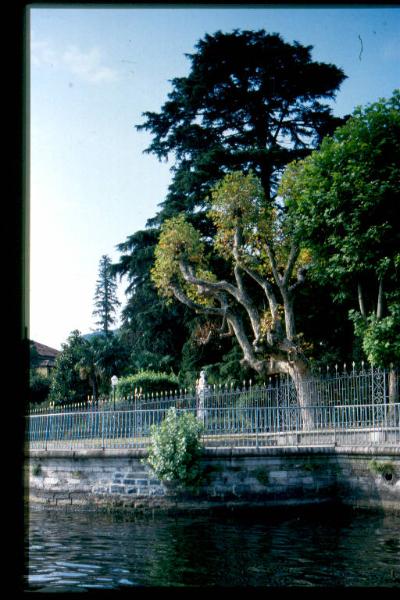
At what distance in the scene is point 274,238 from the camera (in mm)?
20047

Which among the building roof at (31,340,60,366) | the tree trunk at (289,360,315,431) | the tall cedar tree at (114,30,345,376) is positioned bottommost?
the tree trunk at (289,360,315,431)

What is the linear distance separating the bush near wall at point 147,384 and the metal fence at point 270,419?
8.73 meters

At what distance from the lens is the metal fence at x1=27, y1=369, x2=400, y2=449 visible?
1443cm

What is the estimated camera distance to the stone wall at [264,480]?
13633mm

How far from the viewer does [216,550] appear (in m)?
10.1

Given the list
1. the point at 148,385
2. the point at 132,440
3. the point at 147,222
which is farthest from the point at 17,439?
the point at 147,222

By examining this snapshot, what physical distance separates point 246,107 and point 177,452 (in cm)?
1532

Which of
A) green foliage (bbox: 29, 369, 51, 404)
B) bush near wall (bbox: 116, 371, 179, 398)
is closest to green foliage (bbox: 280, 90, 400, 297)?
bush near wall (bbox: 116, 371, 179, 398)

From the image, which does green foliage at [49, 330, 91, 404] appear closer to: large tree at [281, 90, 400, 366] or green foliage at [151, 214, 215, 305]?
green foliage at [151, 214, 215, 305]

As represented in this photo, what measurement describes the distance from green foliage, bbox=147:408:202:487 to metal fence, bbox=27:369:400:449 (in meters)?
0.79

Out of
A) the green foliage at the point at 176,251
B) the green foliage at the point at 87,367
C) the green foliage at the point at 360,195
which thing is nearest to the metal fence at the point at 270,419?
the green foliage at the point at 360,195

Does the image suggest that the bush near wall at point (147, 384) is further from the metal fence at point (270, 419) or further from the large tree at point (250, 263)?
the metal fence at point (270, 419)

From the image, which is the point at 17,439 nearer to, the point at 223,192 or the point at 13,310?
the point at 13,310

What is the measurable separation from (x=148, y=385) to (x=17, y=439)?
925 inches
